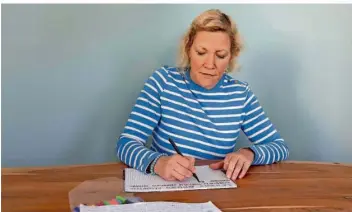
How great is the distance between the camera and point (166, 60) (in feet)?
6.36

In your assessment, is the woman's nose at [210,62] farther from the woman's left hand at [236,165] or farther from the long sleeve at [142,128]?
the woman's left hand at [236,165]

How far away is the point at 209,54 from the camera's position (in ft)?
4.97

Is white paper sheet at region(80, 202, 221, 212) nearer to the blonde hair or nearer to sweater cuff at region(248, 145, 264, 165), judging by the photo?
sweater cuff at region(248, 145, 264, 165)

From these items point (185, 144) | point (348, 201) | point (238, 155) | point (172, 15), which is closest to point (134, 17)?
point (172, 15)

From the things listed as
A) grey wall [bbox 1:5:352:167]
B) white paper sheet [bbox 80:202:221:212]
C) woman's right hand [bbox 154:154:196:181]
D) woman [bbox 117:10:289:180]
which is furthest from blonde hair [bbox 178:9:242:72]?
white paper sheet [bbox 80:202:221:212]

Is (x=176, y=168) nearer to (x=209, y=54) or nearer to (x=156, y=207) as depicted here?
(x=156, y=207)

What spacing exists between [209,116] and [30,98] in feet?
2.25

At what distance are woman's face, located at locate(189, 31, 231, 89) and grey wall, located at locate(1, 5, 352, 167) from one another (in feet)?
1.31

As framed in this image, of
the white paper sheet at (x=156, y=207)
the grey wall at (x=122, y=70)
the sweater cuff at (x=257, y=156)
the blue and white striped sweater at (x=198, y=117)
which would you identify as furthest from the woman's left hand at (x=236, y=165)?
the grey wall at (x=122, y=70)

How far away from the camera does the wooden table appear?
1122 mm

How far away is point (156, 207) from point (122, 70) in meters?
0.91

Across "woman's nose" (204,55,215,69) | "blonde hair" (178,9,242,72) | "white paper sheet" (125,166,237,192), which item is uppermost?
"blonde hair" (178,9,242,72)

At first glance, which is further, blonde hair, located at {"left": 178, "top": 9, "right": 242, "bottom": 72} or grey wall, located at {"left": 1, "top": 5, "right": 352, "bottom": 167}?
grey wall, located at {"left": 1, "top": 5, "right": 352, "bottom": 167}

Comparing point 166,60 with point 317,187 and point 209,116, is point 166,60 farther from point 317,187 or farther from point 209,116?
point 317,187
